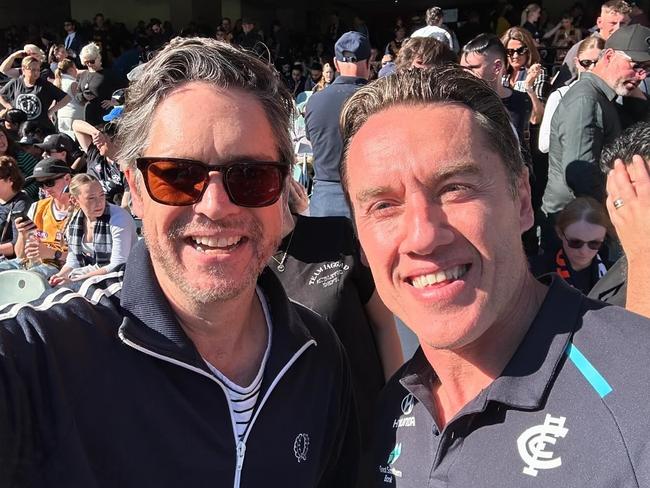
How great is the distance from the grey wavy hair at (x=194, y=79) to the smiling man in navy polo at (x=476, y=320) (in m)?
0.24

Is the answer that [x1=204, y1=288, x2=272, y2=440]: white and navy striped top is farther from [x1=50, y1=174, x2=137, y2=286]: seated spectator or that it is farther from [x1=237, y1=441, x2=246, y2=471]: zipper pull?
[x1=50, y1=174, x2=137, y2=286]: seated spectator

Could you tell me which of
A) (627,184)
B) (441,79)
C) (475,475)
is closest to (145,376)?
(475,475)

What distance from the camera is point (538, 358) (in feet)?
4.67

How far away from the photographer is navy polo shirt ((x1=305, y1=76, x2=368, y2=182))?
4.51 meters

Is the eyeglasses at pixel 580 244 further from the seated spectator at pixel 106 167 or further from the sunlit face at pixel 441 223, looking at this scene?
the seated spectator at pixel 106 167

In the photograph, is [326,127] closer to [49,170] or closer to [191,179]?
[49,170]

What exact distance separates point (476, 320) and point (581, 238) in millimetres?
2635

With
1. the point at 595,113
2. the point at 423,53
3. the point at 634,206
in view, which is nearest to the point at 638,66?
the point at 595,113

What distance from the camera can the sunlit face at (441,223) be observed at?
4.80ft

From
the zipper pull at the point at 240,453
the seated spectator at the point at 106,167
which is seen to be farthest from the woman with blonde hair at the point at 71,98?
the zipper pull at the point at 240,453

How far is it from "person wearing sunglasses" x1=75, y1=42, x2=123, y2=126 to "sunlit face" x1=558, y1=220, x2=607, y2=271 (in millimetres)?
6679

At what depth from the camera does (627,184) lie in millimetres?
1896

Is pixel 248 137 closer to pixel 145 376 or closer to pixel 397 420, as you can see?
pixel 145 376

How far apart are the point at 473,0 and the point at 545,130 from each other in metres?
16.0
